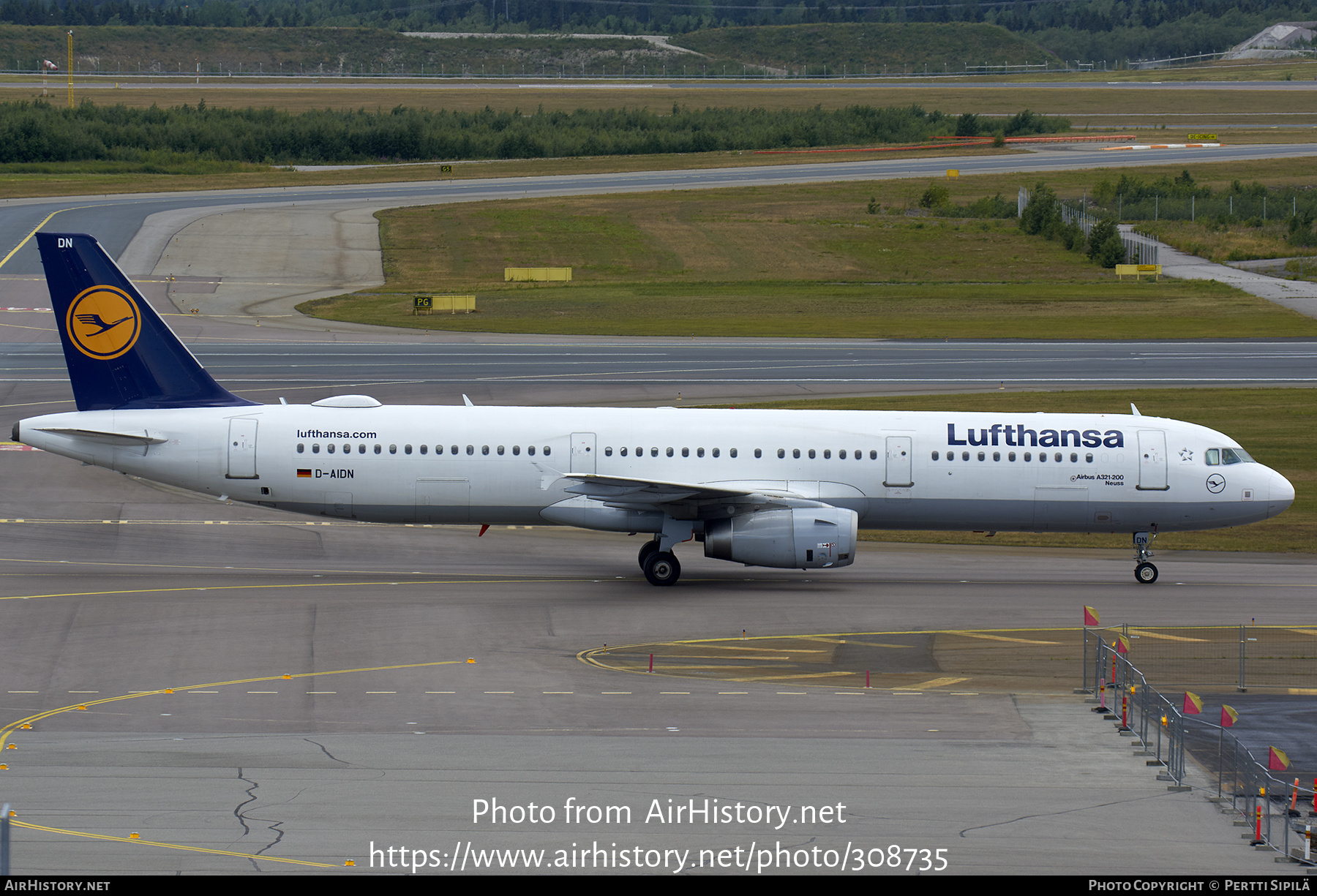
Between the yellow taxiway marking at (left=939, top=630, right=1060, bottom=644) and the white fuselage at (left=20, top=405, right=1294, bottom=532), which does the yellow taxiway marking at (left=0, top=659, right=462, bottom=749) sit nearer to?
the white fuselage at (left=20, top=405, right=1294, bottom=532)

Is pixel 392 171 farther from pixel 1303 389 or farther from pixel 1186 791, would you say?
pixel 1186 791

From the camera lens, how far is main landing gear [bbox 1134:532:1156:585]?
112 ft

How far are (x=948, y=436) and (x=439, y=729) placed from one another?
16468 millimetres

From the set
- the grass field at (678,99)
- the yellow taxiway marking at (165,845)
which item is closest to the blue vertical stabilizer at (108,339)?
the yellow taxiway marking at (165,845)

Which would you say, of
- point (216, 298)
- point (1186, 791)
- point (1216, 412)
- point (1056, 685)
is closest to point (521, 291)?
point (216, 298)

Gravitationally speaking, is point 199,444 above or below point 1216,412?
above

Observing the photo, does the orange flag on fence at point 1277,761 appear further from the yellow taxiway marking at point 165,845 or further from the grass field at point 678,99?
the grass field at point 678,99

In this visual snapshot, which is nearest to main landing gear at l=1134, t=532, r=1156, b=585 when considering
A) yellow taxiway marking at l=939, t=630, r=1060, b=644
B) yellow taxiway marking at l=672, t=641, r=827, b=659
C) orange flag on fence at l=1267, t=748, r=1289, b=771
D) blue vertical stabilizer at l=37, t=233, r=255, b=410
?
yellow taxiway marking at l=939, t=630, r=1060, b=644

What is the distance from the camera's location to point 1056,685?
26062 mm

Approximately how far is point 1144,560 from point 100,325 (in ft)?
86.2

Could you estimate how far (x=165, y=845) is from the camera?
1723 cm

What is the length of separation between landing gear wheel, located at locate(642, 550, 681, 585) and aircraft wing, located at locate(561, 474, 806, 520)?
1.07 m

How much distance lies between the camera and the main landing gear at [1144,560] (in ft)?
112

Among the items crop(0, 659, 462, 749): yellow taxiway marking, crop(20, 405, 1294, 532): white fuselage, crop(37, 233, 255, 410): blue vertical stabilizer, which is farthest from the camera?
crop(20, 405, 1294, 532): white fuselage
